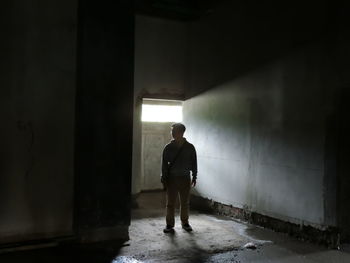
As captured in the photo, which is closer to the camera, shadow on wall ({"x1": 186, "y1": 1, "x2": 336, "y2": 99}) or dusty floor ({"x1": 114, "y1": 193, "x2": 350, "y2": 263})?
dusty floor ({"x1": 114, "y1": 193, "x2": 350, "y2": 263})

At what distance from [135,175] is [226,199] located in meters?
1.90

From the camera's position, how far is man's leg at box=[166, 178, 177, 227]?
20.6 feet

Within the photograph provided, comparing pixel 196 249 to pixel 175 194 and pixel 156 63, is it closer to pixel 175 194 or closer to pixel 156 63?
pixel 175 194

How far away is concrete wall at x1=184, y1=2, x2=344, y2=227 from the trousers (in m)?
1.15

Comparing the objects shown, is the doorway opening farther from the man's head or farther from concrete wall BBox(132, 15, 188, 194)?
the man's head

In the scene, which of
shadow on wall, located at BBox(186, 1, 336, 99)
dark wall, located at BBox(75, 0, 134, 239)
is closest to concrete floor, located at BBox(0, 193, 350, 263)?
dark wall, located at BBox(75, 0, 134, 239)

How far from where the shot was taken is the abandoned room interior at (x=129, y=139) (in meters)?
5.07

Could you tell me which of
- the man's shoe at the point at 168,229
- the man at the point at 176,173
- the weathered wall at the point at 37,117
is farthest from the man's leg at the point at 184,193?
the weathered wall at the point at 37,117

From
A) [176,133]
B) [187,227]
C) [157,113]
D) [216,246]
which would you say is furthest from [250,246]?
[157,113]

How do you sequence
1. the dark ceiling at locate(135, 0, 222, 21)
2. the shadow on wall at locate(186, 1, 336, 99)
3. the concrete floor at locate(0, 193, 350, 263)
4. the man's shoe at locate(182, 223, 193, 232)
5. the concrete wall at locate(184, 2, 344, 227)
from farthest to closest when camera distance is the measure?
the dark ceiling at locate(135, 0, 222, 21)
the man's shoe at locate(182, 223, 193, 232)
the shadow on wall at locate(186, 1, 336, 99)
the concrete wall at locate(184, 2, 344, 227)
the concrete floor at locate(0, 193, 350, 263)

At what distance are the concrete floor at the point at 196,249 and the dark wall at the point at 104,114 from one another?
1.47 ft

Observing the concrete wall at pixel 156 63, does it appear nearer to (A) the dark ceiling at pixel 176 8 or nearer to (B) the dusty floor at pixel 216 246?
(A) the dark ceiling at pixel 176 8

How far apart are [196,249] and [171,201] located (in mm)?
1167

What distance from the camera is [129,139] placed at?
569 cm
